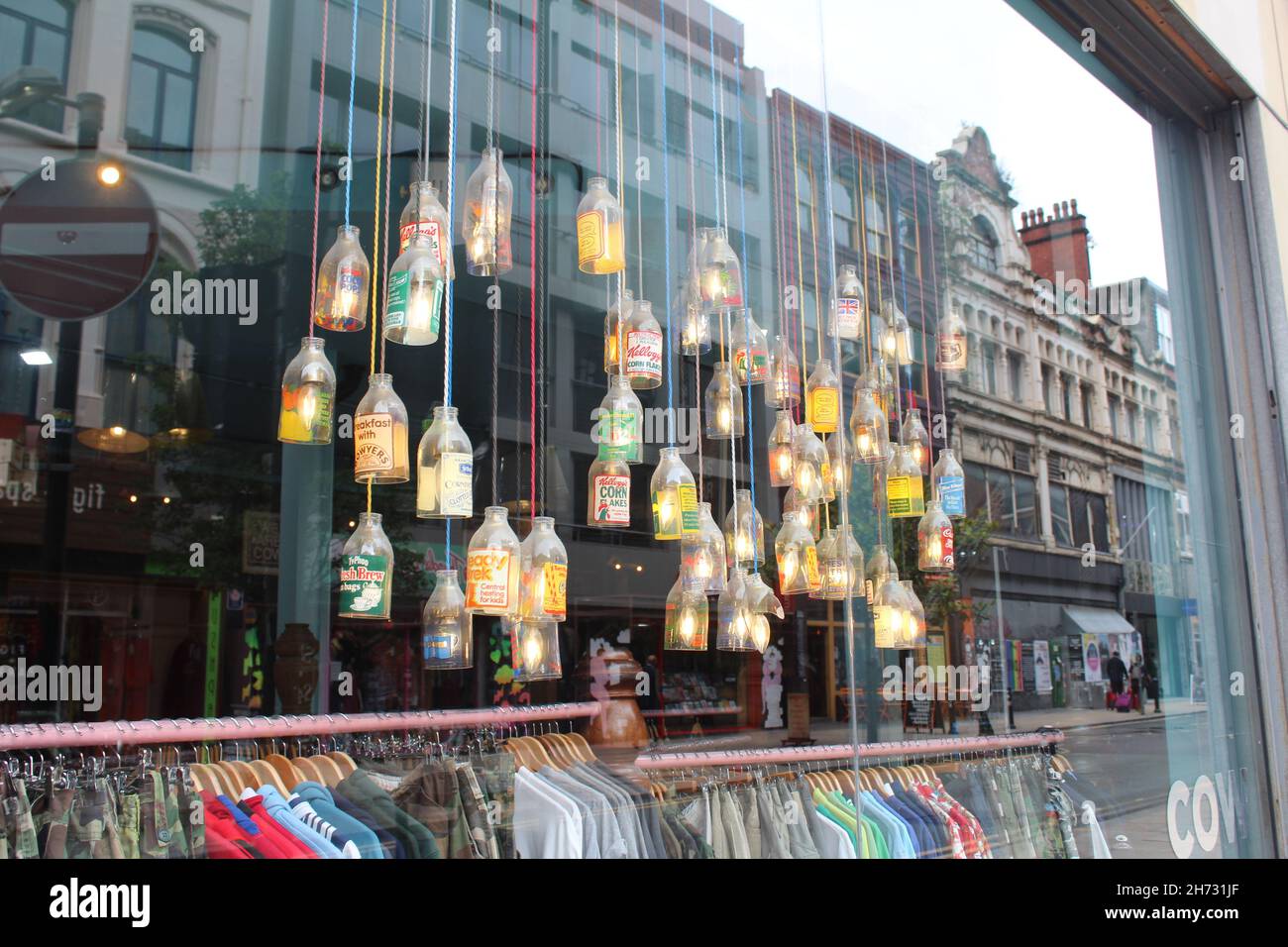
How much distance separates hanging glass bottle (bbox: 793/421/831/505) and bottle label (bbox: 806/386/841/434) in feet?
0.23

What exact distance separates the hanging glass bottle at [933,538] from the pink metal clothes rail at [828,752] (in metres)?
0.76

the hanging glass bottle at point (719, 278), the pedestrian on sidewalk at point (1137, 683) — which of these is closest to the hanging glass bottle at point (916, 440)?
the pedestrian on sidewalk at point (1137, 683)

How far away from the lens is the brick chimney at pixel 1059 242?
4695 mm

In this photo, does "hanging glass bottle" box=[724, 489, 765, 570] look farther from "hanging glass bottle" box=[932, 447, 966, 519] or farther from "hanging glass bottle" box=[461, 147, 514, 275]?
"hanging glass bottle" box=[461, 147, 514, 275]

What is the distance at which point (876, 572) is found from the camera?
4.33m

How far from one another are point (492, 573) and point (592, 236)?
1.07 m

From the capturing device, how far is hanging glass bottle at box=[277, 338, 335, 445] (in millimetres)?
2670

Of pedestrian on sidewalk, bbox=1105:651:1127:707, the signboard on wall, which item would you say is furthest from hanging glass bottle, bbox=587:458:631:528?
the signboard on wall

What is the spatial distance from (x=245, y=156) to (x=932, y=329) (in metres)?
4.13

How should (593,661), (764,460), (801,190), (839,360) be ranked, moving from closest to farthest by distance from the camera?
(839,360) → (764,460) → (801,190) → (593,661)

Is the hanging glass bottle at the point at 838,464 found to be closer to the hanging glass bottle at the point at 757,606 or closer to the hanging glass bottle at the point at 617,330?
the hanging glass bottle at the point at 757,606
